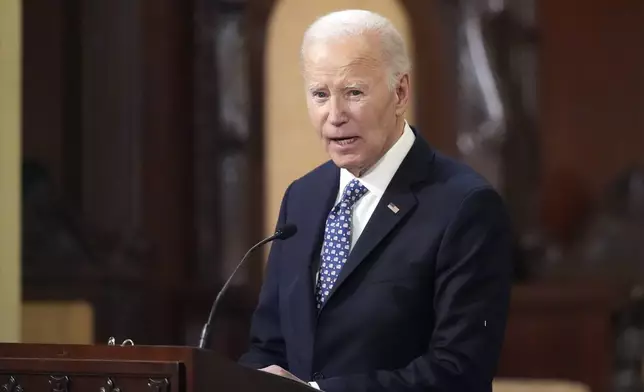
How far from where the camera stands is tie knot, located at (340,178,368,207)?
2840 millimetres

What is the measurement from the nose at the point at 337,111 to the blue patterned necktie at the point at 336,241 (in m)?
0.17

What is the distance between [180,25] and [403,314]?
13.1ft

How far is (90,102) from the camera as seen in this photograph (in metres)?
6.30

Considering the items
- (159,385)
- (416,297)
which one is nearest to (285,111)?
(416,297)

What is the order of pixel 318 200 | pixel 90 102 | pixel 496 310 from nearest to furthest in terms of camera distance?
pixel 496 310 < pixel 318 200 < pixel 90 102

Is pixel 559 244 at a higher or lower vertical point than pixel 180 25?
lower

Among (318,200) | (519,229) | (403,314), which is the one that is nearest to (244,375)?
(403,314)

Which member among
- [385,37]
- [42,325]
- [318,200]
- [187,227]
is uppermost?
[385,37]

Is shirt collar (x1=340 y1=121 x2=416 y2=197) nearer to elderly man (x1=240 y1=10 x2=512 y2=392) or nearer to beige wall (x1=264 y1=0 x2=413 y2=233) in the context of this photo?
elderly man (x1=240 y1=10 x2=512 y2=392)

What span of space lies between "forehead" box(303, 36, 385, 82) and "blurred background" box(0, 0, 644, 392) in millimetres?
3106

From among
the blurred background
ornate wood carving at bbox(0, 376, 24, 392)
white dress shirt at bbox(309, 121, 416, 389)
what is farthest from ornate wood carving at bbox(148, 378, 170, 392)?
the blurred background

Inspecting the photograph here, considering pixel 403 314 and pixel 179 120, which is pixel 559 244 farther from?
pixel 403 314

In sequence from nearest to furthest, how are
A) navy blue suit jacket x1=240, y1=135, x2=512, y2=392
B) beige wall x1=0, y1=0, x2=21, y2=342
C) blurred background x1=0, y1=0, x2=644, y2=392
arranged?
navy blue suit jacket x1=240, y1=135, x2=512, y2=392, beige wall x1=0, y1=0, x2=21, y2=342, blurred background x1=0, y1=0, x2=644, y2=392

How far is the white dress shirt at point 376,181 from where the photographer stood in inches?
110
